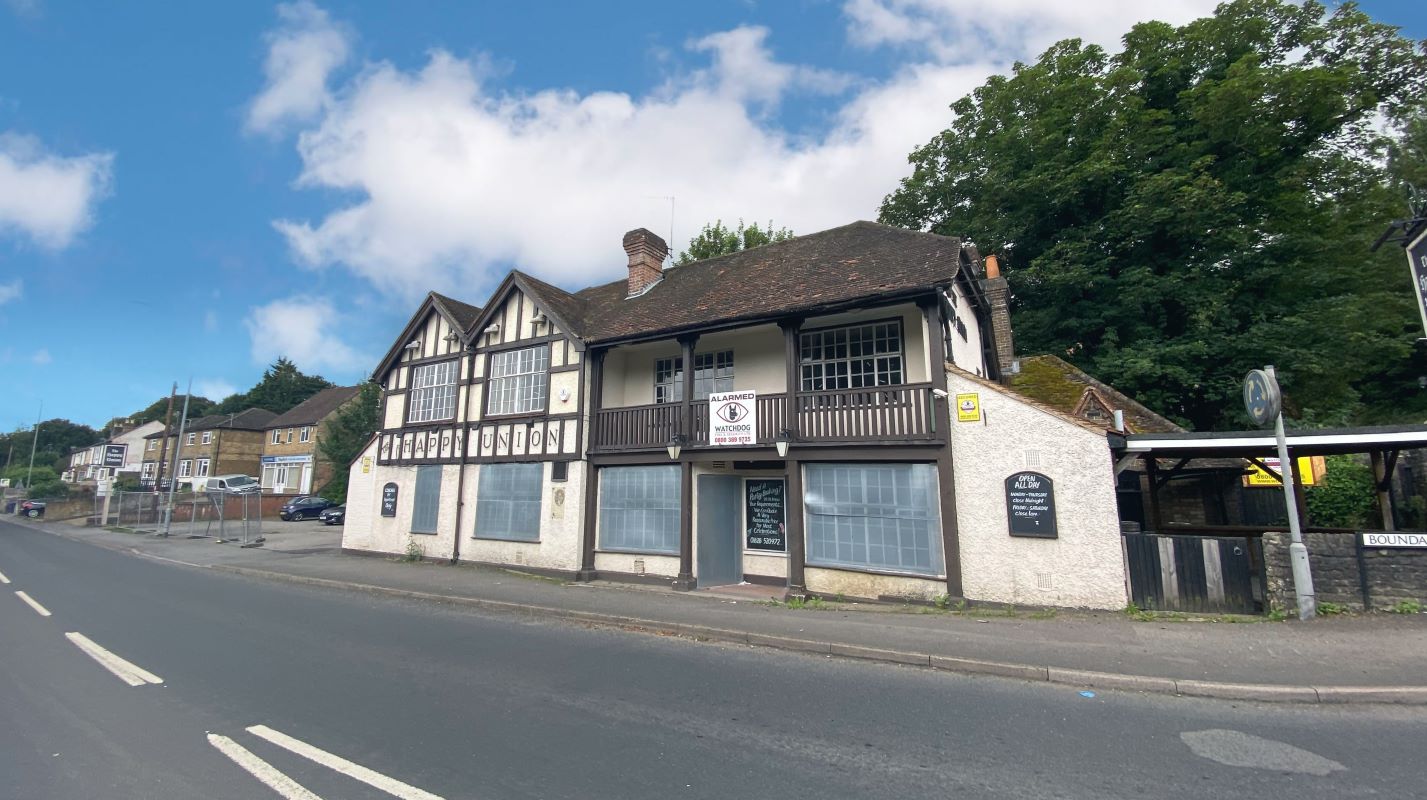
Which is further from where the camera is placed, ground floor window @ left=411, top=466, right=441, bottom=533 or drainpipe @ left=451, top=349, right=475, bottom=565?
ground floor window @ left=411, top=466, right=441, bottom=533

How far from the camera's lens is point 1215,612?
28.6 feet

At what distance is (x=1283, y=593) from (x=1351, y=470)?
11738mm

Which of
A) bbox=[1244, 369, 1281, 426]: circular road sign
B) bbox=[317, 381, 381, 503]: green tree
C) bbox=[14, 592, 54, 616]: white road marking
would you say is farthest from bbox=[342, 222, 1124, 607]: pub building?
bbox=[317, 381, 381, 503]: green tree

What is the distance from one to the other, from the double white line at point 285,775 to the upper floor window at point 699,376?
10061 mm

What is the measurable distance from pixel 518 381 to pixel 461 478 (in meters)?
3.16

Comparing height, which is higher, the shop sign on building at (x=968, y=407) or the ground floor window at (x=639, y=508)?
the shop sign on building at (x=968, y=407)

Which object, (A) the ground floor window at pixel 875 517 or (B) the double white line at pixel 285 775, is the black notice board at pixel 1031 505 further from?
(B) the double white line at pixel 285 775

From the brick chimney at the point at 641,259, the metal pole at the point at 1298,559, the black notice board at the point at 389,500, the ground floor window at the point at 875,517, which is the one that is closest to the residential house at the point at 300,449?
the black notice board at the point at 389,500

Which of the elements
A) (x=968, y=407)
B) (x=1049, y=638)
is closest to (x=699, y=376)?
(x=968, y=407)

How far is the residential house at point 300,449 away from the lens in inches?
1816

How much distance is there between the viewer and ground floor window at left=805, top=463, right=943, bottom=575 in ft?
34.9

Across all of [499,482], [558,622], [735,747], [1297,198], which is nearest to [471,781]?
[735,747]

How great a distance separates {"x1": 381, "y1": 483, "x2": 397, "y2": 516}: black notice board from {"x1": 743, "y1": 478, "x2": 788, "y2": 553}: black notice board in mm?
11028

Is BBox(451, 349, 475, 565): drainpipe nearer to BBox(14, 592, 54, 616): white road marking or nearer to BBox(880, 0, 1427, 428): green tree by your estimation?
BBox(14, 592, 54, 616): white road marking
